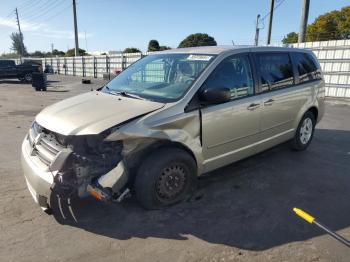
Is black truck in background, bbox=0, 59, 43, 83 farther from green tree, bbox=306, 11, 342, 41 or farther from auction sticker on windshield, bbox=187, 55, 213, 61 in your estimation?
green tree, bbox=306, 11, 342, 41

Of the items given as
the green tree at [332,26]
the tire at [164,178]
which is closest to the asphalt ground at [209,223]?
the tire at [164,178]

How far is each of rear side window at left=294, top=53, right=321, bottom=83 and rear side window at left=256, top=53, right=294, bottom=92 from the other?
0.27 m

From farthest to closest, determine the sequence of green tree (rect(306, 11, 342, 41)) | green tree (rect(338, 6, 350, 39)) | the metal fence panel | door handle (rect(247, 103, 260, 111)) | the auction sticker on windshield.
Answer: green tree (rect(306, 11, 342, 41)), green tree (rect(338, 6, 350, 39)), the metal fence panel, door handle (rect(247, 103, 260, 111)), the auction sticker on windshield

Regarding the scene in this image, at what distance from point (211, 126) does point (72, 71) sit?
33854mm

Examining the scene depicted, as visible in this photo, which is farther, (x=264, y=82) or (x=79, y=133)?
(x=264, y=82)

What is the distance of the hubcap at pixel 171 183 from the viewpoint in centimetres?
346

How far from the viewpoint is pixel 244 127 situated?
13.6 ft

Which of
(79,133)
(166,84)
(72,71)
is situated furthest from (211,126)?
(72,71)

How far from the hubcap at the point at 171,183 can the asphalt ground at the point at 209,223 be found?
17 centimetres

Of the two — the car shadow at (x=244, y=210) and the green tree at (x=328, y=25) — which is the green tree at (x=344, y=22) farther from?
the car shadow at (x=244, y=210)

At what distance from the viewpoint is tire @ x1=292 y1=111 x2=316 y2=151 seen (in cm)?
542

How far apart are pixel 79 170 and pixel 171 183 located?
1.06 m

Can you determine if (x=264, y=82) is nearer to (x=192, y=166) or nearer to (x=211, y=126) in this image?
(x=211, y=126)

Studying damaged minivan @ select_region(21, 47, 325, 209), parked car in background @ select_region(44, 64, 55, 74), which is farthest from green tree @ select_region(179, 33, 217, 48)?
damaged minivan @ select_region(21, 47, 325, 209)
